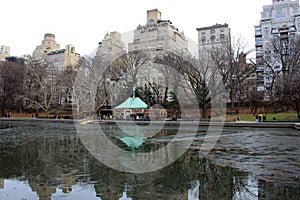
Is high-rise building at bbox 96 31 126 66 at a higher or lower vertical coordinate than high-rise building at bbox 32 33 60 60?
lower

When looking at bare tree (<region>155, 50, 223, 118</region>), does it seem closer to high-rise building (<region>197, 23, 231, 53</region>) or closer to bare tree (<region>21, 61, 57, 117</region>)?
bare tree (<region>21, 61, 57, 117</region>)

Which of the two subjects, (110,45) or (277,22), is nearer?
(277,22)

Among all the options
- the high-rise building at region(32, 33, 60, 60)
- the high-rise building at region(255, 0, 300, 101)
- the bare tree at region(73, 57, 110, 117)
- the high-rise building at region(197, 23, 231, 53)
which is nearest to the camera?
the bare tree at region(73, 57, 110, 117)

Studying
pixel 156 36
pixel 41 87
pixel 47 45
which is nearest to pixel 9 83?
pixel 41 87

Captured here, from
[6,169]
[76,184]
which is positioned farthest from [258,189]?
[6,169]

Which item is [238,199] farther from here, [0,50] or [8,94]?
[0,50]

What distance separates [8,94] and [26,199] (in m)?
52.0

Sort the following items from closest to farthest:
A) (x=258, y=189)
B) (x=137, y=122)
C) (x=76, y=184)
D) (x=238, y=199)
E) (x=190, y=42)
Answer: (x=238, y=199)
(x=258, y=189)
(x=76, y=184)
(x=137, y=122)
(x=190, y=42)

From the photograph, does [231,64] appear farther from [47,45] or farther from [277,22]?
[47,45]

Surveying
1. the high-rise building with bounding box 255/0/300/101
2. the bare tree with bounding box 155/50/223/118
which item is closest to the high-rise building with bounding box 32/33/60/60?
the high-rise building with bounding box 255/0/300/101

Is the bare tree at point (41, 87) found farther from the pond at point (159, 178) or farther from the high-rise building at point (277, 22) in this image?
the high-rise building at point (277, 22)

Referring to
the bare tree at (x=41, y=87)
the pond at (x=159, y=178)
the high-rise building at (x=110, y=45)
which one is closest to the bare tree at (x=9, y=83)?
the bare tree at (x=41, y=87)

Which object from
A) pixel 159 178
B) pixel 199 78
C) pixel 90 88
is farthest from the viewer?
pixel 90 88

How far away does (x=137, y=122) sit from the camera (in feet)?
102
